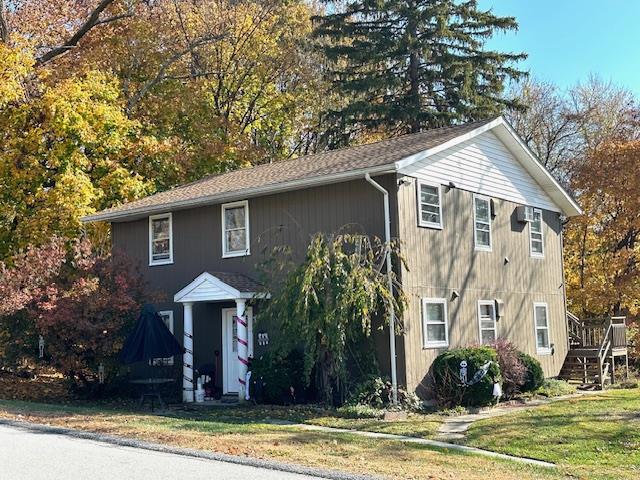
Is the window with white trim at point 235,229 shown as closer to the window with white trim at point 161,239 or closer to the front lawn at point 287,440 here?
the window with white trim at point 161,239

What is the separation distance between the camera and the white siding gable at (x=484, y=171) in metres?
18.2

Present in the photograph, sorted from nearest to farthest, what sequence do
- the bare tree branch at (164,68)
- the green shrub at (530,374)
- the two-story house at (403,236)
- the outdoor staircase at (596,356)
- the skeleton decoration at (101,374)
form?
the two-story house at (403,236)
the skeleton decoration at (101,374)
the green shrub at (530,374)
the outdoor staircase at (596,356)
the bare tree branch at (164,68)

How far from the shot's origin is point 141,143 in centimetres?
2750

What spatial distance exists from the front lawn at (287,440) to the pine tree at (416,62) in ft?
63.8

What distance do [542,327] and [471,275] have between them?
4.27 meters

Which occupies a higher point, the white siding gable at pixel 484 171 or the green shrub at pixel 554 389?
the white siding gable at pixel 484 171

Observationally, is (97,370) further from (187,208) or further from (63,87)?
(63,87)

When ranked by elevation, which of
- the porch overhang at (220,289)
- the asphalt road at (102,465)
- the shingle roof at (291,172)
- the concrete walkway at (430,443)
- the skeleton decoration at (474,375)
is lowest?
the concrete walkway at (430,443)

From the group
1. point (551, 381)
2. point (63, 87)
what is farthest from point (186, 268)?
point (551, 381)

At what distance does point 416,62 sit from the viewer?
108ft

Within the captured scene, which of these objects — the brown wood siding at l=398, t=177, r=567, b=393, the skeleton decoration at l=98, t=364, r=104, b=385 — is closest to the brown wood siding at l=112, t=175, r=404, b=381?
the brown wood siding at l=398, t=177, r=567, b=393

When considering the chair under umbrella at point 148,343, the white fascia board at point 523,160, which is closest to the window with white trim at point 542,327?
the white fascia board at point 523,160

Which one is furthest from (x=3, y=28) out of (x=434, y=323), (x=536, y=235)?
(x=536, y=235)

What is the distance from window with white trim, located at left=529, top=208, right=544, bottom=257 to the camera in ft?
73.4
